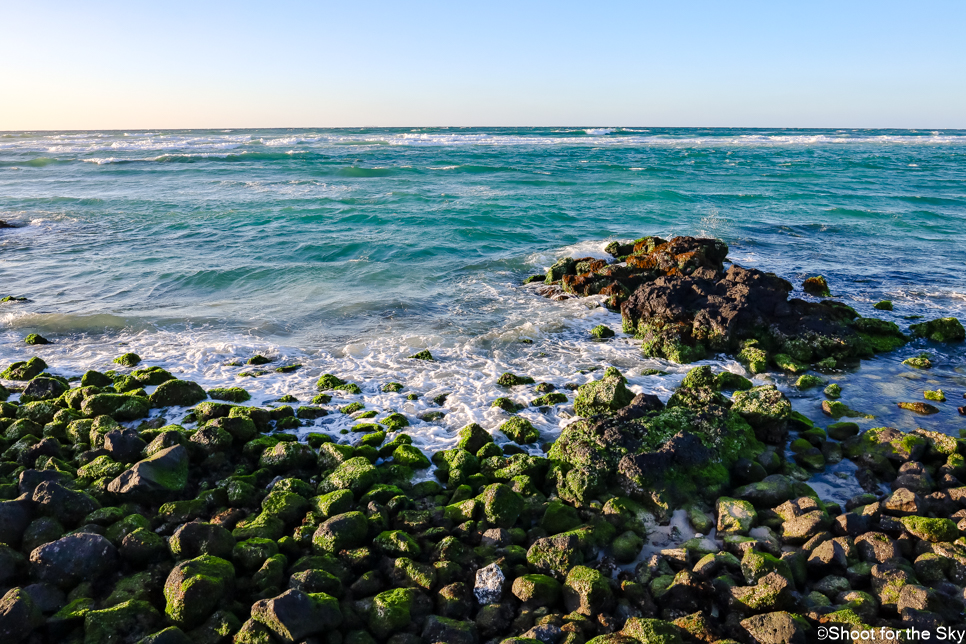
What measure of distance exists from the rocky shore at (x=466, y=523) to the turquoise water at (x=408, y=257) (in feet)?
4.15

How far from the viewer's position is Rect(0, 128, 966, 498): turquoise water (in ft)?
32.1

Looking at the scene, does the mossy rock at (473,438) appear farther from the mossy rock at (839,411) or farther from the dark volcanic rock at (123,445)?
the mossy rock at (839,411)

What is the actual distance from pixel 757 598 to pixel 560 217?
1990cm

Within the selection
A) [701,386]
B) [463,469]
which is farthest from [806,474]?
[463,469]

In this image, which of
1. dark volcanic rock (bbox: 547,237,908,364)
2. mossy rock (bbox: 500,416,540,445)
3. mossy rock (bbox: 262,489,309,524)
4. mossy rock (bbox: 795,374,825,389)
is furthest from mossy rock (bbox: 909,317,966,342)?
mossy rock (bbox: 262,489,309,524)

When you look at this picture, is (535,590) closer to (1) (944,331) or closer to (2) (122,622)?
(2) (122,622)

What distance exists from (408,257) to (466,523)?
41.8 ft

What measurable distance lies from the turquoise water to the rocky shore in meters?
1.26

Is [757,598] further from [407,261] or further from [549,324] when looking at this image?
[407,261]

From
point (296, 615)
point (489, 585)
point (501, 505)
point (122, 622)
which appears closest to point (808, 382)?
point (501, 505)

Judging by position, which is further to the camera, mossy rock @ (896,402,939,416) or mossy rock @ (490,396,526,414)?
mossy rock @ (490,396,526,414)

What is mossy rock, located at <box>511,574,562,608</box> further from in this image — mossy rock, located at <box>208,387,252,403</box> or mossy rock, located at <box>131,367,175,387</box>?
mossy rock, located at <box>131,367,175,387</box>

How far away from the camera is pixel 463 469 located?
621cm

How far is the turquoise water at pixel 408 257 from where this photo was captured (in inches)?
386
